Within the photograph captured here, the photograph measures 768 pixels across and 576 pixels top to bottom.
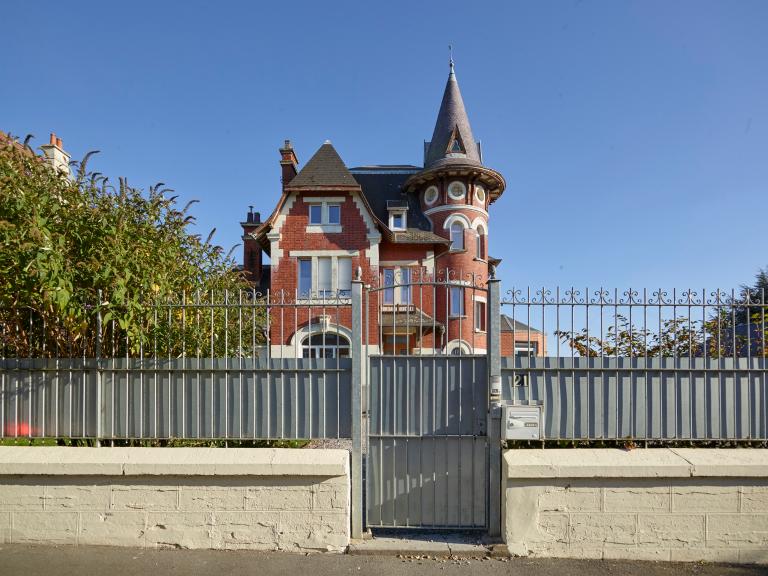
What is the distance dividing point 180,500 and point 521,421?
335 centimetres

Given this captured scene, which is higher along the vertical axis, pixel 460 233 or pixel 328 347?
pixel 460 233

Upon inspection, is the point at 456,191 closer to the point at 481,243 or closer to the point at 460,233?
the point at 460,233

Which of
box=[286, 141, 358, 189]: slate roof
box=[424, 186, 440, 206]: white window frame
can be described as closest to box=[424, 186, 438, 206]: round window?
box=[424, 186, 440, 206]: white window frame

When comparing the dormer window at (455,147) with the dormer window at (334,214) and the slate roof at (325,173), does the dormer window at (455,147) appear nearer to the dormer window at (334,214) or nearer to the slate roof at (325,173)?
the slate roof at (325,173)

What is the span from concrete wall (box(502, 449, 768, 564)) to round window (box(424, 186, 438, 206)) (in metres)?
20.8

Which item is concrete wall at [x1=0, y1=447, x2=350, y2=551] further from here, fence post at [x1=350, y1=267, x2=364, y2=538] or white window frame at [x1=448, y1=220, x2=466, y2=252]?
white window frame at [x1=448, y1=220, x2=466, y2=252]

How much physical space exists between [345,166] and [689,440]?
765 inches

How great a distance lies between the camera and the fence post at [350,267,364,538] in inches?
193

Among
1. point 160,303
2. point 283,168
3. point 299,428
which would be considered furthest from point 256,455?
point 283,168

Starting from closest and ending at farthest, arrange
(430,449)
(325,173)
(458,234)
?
(430,449) → (325,173) → (458,234)

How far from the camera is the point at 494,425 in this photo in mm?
4949

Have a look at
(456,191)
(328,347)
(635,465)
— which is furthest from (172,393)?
(456,191)

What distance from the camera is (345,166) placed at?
2253cm

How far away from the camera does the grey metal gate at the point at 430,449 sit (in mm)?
5023
